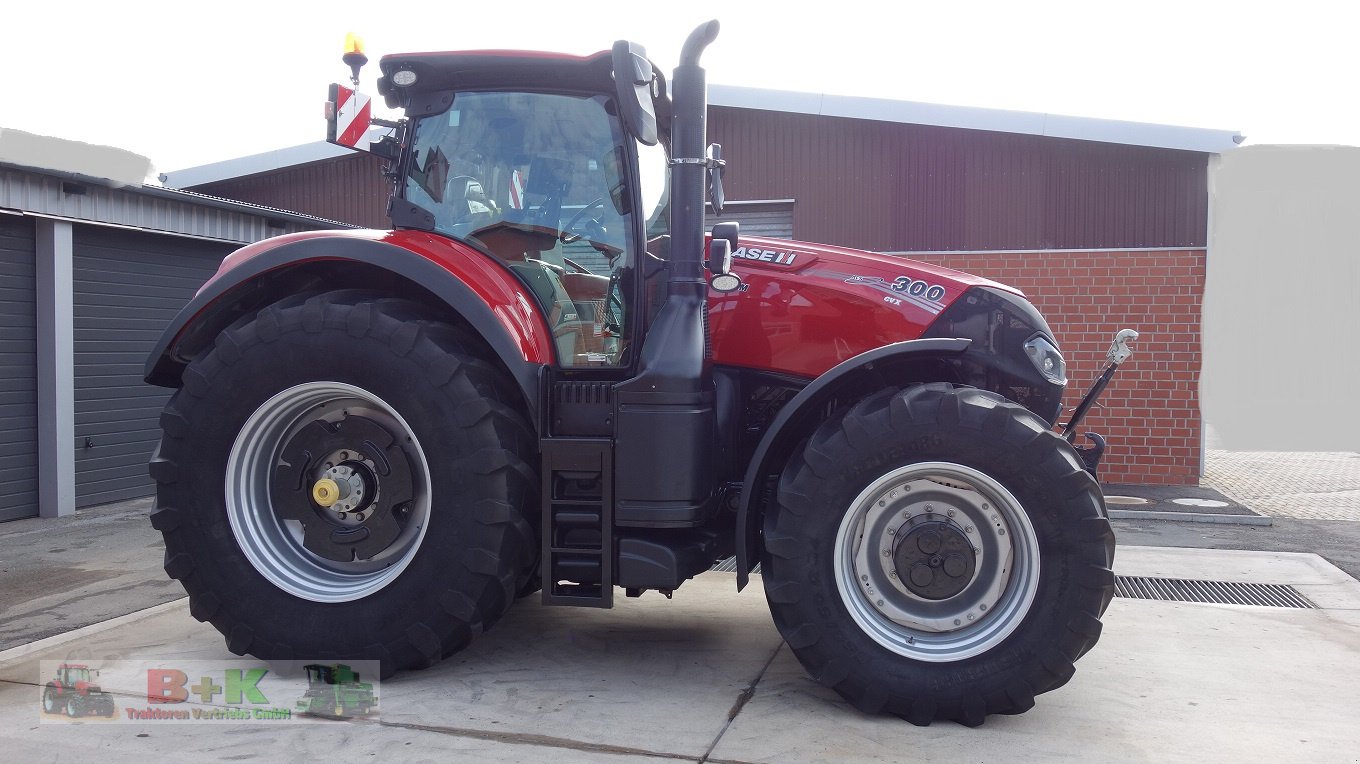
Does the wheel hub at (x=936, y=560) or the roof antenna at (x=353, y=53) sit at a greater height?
the roof antenna at (x=353, y=53)

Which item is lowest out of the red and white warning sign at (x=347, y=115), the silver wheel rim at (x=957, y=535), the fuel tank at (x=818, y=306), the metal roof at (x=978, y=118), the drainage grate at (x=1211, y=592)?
the drainage grate at (x=1211, y=592)

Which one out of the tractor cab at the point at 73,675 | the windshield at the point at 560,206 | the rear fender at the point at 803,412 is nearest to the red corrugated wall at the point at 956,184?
the rear fender at the point at 803,412

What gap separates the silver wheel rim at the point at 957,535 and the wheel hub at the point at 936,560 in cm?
2

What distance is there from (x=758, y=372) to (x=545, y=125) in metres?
1.39

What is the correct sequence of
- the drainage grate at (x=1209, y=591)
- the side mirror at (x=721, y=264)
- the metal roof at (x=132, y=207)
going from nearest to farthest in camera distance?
the side mirror at (x=721, y=264)
the drainage grate at (x=1209, y=591)
the metal roof at (x=132, y=207)

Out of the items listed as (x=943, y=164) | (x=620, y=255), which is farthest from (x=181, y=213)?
(x=943, y=164)

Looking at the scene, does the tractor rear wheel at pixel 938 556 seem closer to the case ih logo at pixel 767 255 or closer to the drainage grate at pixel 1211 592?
the case ih logo at pixel 767 255

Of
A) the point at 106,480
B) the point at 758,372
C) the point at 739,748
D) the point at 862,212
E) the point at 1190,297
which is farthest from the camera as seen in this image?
the point at 862,212

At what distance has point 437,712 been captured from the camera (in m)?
3.66

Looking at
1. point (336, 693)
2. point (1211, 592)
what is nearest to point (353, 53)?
point (336, 693)

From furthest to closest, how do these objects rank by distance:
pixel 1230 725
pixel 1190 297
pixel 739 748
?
1. pixel 1190 297
2. pixel 1230 725
3. pixel 739 748

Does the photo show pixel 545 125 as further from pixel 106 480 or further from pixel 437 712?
pixel 106 480

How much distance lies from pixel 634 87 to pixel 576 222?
645 millimetres

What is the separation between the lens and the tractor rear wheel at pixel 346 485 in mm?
3805
